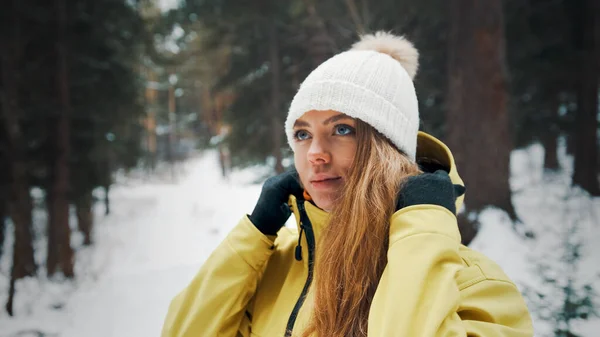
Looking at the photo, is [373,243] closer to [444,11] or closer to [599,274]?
[599,274]

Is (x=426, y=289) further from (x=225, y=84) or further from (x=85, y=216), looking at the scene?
(x=225, y=84)

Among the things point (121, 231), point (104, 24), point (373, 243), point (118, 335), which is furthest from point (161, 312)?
point (104, 24)

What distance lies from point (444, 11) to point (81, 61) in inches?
108

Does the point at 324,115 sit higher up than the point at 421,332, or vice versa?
the point at 324,115

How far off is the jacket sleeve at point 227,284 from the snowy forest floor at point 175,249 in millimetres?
859

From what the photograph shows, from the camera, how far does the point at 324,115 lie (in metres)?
1.02

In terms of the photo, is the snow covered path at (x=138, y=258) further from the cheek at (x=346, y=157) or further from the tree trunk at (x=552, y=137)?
the tree trunk at (x=552, y=137)

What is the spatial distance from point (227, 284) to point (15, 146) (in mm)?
1995

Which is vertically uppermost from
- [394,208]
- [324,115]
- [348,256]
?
[324,115]

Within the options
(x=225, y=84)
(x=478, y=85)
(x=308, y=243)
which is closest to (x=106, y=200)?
(x=225, y=84)

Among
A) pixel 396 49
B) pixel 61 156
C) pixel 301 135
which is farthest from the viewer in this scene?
pixel 61 156

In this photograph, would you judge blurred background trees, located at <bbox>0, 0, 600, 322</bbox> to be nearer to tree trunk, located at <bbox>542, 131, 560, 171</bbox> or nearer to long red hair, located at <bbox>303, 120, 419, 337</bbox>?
tree trunk, located at <bbox>542, 131, 560, 171</bbox>

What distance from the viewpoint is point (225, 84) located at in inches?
135

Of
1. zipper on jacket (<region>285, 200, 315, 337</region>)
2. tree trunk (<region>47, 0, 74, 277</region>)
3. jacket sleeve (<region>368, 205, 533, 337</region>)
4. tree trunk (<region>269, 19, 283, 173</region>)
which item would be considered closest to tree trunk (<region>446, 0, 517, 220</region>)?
tree trunk (<region>269, 19, 283, 173</region>)
